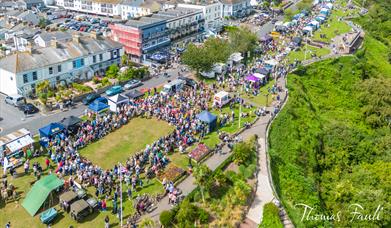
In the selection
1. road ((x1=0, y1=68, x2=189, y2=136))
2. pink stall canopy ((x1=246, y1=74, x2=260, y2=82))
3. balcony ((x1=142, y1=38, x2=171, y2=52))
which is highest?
balcony ((x1=142, y1=38, x2=171, y2=52))

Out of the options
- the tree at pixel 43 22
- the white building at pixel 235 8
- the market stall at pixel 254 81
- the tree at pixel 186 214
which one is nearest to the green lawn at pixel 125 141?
the tree at pixel 186 214

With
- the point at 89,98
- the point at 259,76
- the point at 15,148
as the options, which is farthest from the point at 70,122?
the point at 259,76

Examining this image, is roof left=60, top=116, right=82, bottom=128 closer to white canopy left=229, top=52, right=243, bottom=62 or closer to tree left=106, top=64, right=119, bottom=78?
tree left=106, top=64, right=119, bottom=78

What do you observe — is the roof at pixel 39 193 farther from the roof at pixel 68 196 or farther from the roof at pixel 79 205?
the roof at pixel 79 205

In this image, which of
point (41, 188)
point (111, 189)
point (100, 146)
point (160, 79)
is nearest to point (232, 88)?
point (160, 79)

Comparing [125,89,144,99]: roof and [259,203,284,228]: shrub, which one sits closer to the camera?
[259,203,284,228]: shrub

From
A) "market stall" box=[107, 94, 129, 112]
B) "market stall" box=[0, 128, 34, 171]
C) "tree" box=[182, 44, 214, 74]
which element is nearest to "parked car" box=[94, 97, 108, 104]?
"market stall" box=[107, 94, 129, 112]

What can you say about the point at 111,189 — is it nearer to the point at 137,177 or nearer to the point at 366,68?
the point at 137,177
